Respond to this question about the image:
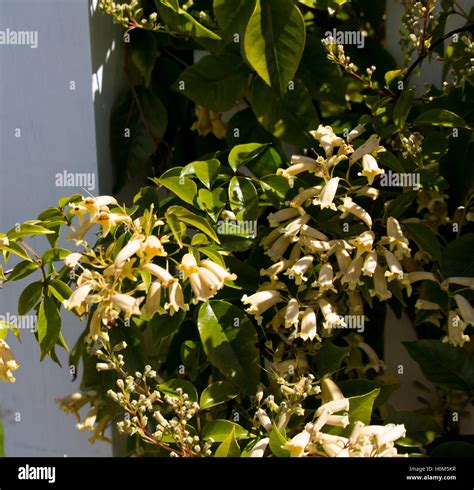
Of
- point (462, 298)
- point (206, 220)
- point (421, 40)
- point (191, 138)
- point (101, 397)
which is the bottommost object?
point (101, 397)

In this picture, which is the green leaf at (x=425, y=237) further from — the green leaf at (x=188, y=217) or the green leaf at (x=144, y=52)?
the green leaf at (x=144, y=52)

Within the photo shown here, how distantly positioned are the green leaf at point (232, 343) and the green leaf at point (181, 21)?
17.9 inches

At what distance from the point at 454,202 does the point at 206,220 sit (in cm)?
43

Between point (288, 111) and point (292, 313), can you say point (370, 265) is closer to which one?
point (292, 313)

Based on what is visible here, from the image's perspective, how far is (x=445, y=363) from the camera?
1273 millimetres

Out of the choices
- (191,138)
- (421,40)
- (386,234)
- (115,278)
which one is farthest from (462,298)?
(191,138)

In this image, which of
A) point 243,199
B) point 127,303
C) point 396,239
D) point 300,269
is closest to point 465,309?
point 396,239

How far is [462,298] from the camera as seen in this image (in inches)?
47.8

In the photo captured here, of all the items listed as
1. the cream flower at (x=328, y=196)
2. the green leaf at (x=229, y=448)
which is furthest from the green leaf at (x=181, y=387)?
the cream flower at (x=328, y=196)

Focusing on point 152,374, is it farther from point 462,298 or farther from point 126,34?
point 126,34

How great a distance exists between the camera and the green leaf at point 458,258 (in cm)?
125

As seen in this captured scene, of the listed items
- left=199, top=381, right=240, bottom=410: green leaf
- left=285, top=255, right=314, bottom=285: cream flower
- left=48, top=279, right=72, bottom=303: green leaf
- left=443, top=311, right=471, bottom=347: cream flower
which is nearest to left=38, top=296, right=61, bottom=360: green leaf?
left=48, top=279, right=72, bottom=303: green leaf

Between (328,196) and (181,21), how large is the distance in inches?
16.1

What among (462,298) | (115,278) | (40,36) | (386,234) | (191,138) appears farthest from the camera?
(191,138)
